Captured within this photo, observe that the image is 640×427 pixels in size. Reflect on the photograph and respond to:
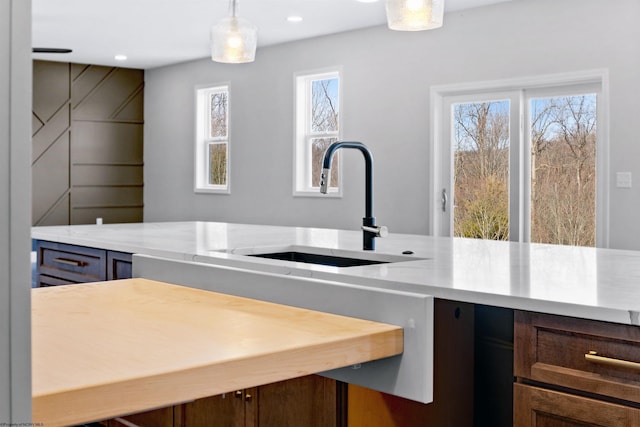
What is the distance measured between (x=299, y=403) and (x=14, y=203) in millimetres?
1245

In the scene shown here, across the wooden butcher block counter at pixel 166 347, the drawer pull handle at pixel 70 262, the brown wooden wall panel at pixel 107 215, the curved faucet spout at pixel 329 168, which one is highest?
the curved faucet spout at pixel 329 168

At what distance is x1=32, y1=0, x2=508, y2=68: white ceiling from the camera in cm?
564

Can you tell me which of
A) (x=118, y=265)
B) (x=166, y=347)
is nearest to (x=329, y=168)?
(x=118, y=265)

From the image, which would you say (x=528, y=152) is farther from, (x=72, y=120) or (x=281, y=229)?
(x=72, y=120)

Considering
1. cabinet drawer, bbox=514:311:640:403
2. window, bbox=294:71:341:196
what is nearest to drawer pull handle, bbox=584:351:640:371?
cabinet drawer, bbox=514:311:640:403

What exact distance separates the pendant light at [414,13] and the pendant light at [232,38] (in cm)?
97

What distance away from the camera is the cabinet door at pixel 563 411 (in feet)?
4.06

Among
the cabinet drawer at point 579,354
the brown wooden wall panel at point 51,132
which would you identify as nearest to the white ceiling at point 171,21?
the brown wooden wall panel at point 51,132

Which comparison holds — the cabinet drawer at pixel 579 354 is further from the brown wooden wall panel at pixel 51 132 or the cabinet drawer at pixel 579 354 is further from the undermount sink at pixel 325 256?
the brown wooden wall panel at pixel 51 132

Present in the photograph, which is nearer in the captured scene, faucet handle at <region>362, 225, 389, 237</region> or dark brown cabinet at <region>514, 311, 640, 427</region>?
dark brown cabinet at <region>514, 311, 640, 427</region>

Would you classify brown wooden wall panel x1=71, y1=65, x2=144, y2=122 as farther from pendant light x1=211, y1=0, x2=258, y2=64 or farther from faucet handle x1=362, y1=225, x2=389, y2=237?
faucet handle x1=362, y1=225, x2=389, y2=237

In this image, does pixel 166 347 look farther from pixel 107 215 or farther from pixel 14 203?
pixel 107 215

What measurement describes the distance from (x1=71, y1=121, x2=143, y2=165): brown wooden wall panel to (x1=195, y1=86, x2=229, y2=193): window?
4.24 ft

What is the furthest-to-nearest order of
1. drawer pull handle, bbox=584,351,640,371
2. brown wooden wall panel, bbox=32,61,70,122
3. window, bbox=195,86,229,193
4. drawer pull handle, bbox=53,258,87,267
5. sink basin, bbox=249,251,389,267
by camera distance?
brown wooden wall panel, bbox=32,61,70,122 → window, bbox=195,86,229,193 → drawer pull handle, bbox=53,258,87,267 → sink basin, bbox=249,251,389,267 → drawer pull handle, bbox=584,351,640,371
